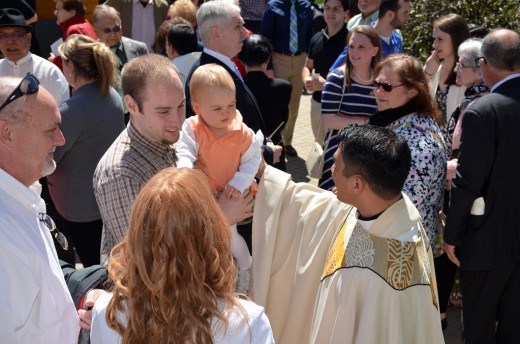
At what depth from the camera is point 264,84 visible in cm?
605

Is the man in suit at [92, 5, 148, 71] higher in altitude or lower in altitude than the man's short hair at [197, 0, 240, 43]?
lower

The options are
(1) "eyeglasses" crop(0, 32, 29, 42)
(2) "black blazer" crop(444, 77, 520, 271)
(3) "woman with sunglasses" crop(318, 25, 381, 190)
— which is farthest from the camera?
(1) "eyeglasses" crop(0, 32, 29, 42)

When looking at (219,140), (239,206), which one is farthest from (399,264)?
(219,140)

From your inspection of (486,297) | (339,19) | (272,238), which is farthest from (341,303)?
(339,19)

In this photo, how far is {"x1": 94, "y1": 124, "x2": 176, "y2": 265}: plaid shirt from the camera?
2965mm

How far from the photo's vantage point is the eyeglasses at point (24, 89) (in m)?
2.50

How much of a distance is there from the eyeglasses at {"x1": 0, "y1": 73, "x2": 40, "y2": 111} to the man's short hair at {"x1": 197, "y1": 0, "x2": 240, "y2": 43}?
248 centimetres

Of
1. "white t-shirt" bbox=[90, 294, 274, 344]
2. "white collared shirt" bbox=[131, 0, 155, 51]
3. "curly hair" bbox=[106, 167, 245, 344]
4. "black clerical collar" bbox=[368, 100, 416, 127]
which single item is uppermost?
"curly hair" bbox=[106, 167, 245, 344]

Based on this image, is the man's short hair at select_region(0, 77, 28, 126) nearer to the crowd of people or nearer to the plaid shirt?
the crowd of people

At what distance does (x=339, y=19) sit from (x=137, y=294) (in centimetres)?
632

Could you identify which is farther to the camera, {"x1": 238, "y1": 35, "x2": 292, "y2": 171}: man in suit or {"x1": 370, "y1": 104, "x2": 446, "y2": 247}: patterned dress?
{"x1": 238, "y1": 35, "x2": 292, "y2": 171}: man in suit

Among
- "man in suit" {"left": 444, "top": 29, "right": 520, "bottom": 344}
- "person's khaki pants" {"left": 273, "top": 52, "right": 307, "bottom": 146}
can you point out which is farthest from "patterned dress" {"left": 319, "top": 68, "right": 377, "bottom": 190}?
"person's khaki pants" {"left": 273, "top": 52, "right": 307, "bottom": 146}

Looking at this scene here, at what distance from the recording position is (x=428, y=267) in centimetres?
296

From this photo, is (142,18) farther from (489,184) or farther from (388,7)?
(489,184)
